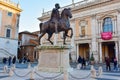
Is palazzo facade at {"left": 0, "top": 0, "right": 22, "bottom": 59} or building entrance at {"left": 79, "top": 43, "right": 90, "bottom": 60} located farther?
palazzo facade at {"left": 0, "top": 0, "right": 22, "bottom": 59}

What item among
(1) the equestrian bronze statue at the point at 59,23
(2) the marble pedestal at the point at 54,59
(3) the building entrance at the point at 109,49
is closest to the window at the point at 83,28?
(3) the building entrance at the point at 109,49

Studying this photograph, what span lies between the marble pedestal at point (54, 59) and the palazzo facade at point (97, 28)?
60.1 ft

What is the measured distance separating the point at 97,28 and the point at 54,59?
21.2 m

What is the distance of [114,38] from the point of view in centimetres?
2781

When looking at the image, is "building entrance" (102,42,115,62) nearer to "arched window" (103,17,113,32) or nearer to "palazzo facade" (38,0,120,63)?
"palazzo facade" (38,0,120,63)

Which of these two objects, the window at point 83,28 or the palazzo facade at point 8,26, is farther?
the palazzo facade at point 8,26

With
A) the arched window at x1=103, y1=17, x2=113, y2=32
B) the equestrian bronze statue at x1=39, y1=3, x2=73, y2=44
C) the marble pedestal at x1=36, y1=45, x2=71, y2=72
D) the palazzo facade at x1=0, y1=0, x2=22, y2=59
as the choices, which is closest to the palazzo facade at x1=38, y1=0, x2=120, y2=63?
the arched window at x1=103, y1=17, x2=113, y2=32

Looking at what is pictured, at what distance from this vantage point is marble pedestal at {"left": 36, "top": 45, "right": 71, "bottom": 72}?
432 inches

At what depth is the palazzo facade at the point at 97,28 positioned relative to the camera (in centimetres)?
2808

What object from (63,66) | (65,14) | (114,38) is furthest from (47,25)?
(114,38)

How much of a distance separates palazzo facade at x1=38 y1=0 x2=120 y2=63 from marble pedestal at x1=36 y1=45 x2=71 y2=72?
18314mm

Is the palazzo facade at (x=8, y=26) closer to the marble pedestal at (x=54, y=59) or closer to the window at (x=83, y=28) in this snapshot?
the window at (x=83, y=28)

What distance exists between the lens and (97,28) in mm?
30703

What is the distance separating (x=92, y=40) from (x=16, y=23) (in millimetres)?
19602
